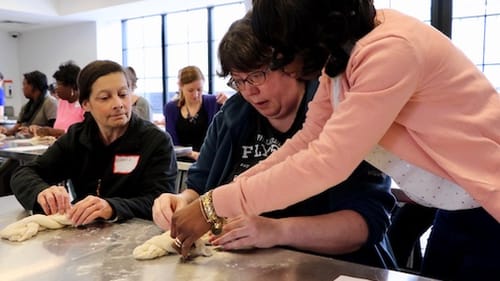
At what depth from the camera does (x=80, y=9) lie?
6.45 m

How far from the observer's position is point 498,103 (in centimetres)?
80

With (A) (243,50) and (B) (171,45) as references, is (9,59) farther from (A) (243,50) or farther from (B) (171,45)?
(A) (243,50)

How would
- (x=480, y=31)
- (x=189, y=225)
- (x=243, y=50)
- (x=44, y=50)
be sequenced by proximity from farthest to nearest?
(x=44, y=50) → (x=480, y=31) → (x=243, y=50) → (x=189, y=225)

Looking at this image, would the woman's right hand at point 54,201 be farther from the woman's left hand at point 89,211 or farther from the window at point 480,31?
the window at point 480,31

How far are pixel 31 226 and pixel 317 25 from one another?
0.79m

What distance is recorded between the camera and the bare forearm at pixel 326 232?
3.37 feet

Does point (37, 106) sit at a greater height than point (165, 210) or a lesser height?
greater

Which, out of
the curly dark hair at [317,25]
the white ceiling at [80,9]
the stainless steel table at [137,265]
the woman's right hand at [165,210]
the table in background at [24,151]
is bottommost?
the table in background at [24,151]

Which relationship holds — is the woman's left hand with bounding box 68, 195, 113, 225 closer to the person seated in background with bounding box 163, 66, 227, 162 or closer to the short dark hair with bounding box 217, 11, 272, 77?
the short dark hair with bounding box 217, 11, 272, 77

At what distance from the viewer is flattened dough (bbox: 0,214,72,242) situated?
1.08 meters

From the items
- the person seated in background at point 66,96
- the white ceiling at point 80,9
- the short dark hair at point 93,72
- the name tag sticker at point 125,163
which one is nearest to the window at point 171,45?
the white ceiling at point 80,9

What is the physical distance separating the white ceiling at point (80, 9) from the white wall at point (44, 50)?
0.22m

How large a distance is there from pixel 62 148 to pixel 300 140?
3.16ft

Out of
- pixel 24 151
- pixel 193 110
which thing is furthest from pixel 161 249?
pixel 193 110
